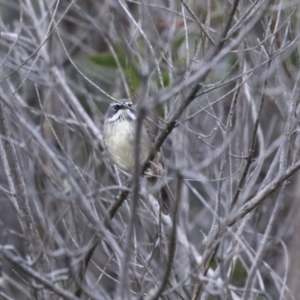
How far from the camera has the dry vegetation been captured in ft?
11.6

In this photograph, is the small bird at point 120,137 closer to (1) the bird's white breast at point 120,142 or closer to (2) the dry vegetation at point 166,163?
(1) the bird's white breast at point 120,142

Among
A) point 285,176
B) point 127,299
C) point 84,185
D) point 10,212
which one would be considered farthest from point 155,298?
point 10,212

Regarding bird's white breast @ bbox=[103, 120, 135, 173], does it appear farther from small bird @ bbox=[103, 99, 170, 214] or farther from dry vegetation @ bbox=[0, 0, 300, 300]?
dry vegetation @ bbox=[0, 0, 300, 300]

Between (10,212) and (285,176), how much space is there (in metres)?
5.22

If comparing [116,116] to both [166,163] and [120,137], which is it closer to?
[120,137]

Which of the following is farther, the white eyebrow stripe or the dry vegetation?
the white eyebrow stripe

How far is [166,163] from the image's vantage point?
4.07m

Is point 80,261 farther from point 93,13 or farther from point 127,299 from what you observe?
point 93,13

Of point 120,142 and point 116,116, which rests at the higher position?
point 116,116

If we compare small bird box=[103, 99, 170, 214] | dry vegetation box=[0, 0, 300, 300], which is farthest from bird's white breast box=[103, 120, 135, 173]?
dry vegetation box=[0, 0, 300, 300]

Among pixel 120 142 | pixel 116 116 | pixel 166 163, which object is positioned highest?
pixel 166 163

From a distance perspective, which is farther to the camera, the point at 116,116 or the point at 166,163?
the point at 116,116

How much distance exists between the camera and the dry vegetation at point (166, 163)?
139 inches

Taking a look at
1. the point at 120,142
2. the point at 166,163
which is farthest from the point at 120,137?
the point at 166,163
